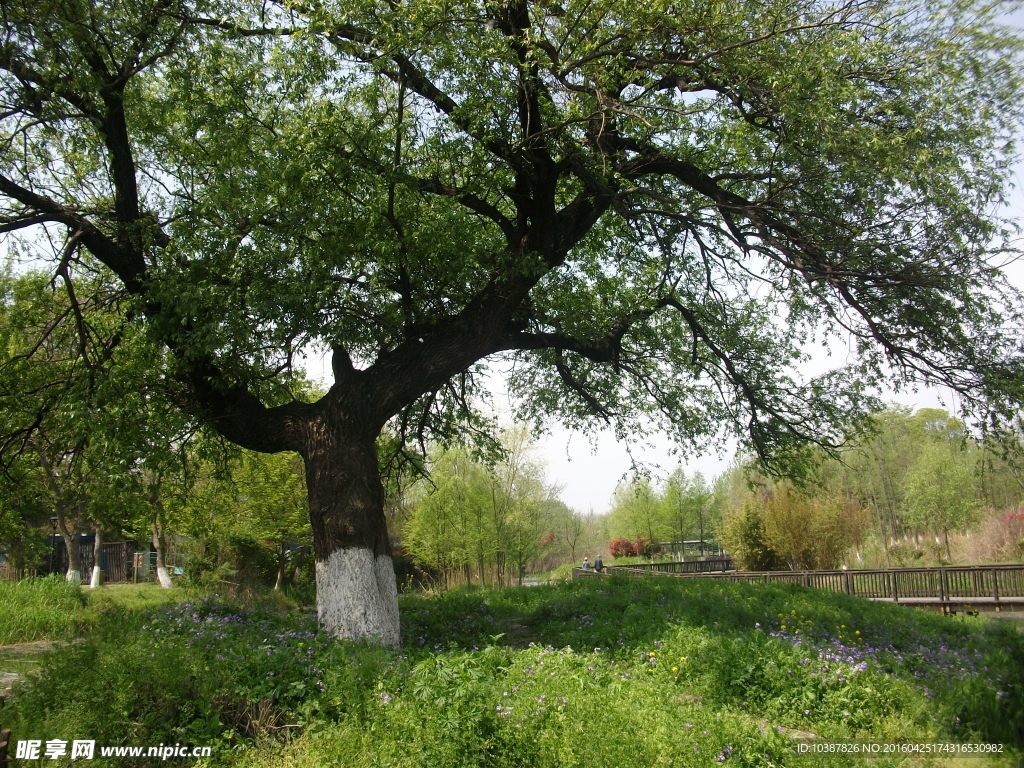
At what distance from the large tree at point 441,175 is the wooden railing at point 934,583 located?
10.4 meters

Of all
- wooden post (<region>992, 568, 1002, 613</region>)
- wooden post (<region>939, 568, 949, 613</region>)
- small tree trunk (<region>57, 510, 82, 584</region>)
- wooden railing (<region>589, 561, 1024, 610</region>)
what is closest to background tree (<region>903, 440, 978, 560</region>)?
wooden railing (<region>589, 561, 1024, 610</region>)

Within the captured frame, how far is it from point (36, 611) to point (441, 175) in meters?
9.94

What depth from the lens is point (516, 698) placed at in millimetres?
5645

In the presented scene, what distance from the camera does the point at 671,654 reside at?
7.87 meters

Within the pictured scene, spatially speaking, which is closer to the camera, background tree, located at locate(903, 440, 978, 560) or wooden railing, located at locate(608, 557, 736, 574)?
wooden railing, located at locate(608, 557, 736, 574)

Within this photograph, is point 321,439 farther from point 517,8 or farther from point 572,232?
point 517,8

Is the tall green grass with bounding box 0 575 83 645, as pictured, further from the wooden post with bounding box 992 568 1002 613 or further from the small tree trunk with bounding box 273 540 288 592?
the wooden post with bounding box 992 568 1002 613

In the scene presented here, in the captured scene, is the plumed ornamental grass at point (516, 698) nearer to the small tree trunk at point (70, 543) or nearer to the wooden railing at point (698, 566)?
the small tree trunk at point (70, 543)

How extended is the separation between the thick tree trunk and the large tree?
0.03 m

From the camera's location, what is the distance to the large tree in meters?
7.67

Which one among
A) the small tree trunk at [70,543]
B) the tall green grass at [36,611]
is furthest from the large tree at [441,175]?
the small tree trunk at [70,543]
